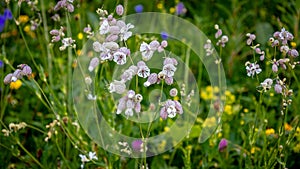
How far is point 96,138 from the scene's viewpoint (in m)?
→ 1.60

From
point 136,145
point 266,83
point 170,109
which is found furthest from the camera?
point 136,145

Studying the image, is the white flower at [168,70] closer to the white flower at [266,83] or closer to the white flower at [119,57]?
the white flower at [119,57]

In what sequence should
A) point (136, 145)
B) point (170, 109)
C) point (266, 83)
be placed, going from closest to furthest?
point (170, 109)
point (266, 83)
point (136, 145)

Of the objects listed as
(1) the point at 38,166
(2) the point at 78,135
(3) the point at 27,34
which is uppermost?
(3) the point at 27,34

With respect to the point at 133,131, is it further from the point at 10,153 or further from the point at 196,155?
the point at 10,153

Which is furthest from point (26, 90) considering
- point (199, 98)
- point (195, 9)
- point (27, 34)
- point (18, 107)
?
point (195, 9)

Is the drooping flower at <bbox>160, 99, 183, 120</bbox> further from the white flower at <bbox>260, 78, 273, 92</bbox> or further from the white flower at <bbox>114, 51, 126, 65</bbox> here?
the white flower at <bbox>260, 78, 273, 92</bbox>

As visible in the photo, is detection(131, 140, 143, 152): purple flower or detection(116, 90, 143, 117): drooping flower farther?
detection(131, 140, 143, 152): purple flower

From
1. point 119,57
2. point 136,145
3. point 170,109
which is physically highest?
point 119,57

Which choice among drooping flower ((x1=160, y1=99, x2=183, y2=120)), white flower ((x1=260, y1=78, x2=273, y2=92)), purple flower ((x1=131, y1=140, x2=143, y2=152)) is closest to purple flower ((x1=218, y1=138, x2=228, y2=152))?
purple flower ((x1=131, y1=140, x2=143, y2=152))

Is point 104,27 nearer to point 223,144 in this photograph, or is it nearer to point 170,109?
point 170,109

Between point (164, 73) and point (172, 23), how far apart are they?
4.32ft

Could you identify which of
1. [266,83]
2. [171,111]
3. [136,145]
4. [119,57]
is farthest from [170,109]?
[136,145]

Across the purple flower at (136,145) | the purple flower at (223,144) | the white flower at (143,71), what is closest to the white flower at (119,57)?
the white flower at (143,71)
